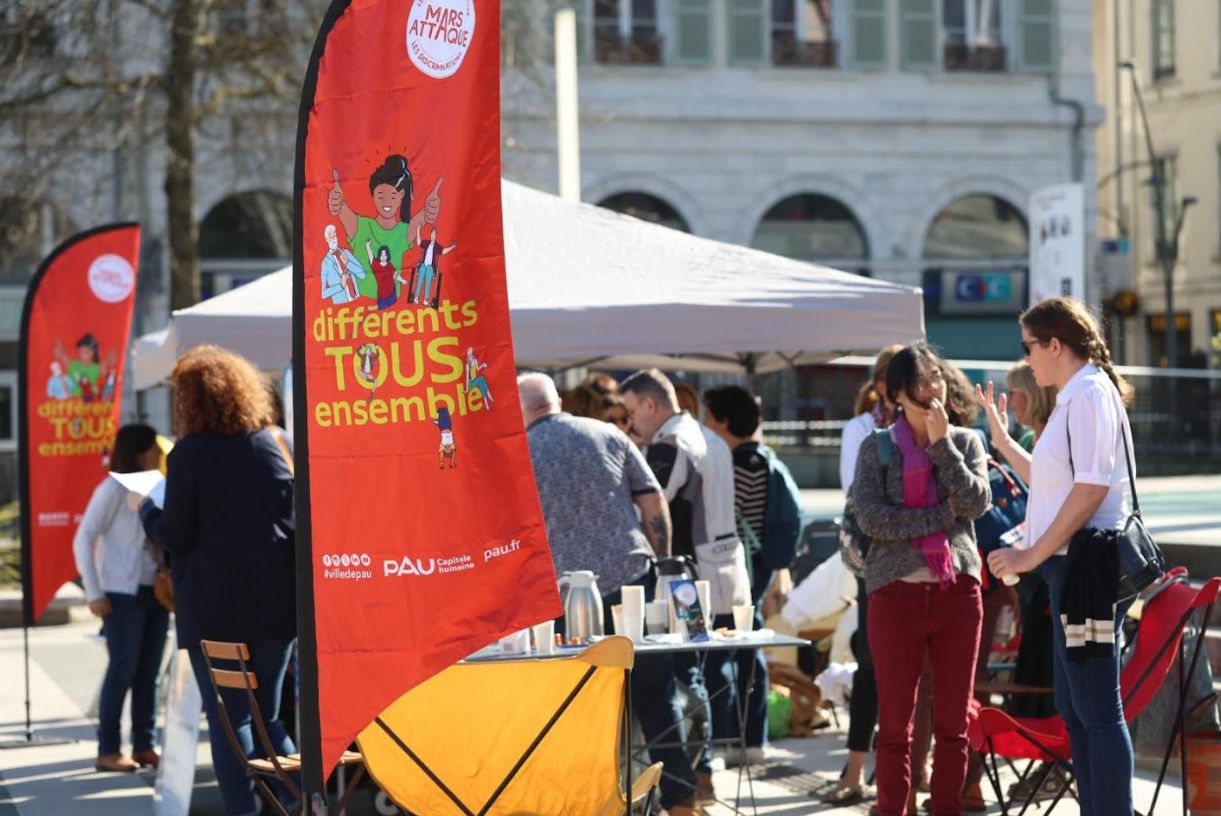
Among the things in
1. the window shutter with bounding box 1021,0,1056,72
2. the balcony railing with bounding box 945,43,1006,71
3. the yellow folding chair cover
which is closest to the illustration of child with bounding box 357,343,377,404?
the yellow folding chair cover

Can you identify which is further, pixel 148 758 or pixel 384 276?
pixel 148 758

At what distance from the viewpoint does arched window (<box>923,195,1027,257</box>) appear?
34.3m

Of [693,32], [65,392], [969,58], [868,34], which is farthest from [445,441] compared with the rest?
[969,58]

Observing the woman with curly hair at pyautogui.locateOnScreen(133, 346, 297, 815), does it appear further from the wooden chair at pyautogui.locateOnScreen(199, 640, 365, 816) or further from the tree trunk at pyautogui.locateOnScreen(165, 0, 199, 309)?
the tree trunk at pyautogui.locateOnScreen(165, 0, 199, 309)

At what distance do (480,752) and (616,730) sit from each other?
1.37 ft

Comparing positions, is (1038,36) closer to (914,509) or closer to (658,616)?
(914,509)

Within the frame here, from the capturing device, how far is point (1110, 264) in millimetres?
36438

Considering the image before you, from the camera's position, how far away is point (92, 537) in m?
9.03

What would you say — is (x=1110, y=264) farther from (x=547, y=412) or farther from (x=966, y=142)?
(x=547, y=412)

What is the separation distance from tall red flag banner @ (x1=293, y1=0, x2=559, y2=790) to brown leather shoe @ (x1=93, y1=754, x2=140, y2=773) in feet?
15.9

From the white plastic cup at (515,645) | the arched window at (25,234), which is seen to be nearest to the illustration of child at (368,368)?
the white plastic cup at (515,645)

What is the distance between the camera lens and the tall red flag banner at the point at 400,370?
4.54 m

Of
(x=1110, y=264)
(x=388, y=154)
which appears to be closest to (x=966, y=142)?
(x=1110, y=264)

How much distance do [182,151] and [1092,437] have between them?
14.7m
